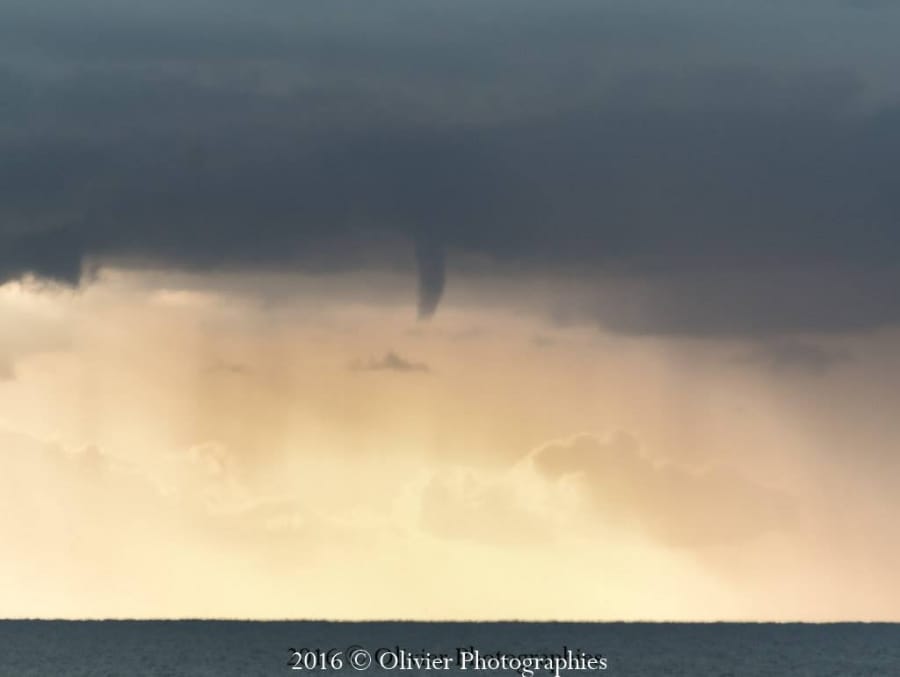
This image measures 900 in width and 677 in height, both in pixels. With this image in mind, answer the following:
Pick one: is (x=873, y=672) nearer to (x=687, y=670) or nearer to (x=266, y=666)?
(x=687, y=670)

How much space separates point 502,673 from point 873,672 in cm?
4159

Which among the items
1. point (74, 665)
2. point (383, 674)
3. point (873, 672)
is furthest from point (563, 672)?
point (74, 665)

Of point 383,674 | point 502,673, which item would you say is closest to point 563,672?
point 502,673

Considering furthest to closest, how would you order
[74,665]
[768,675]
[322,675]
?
[74,665] < [768,675] < [322,675]

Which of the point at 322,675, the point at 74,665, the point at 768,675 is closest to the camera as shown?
the point at 322,675

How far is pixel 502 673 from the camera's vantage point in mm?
180625

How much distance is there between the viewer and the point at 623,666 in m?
199

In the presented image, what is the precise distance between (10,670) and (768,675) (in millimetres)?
77664

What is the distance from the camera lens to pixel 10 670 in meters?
186

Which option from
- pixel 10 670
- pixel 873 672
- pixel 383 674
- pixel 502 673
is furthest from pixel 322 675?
pixel 873 672

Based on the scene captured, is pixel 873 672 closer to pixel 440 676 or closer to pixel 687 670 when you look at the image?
pixel 687 670

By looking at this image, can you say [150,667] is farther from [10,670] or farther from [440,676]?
[440,676]

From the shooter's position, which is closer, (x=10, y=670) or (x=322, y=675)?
(x=322, y=675)

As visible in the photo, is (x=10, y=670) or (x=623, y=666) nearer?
(x=10, y=670)
